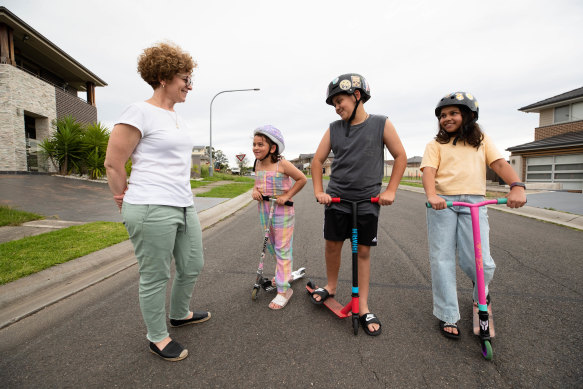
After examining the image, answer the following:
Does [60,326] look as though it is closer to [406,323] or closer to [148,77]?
[148,77]

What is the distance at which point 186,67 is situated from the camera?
1935 millimetres

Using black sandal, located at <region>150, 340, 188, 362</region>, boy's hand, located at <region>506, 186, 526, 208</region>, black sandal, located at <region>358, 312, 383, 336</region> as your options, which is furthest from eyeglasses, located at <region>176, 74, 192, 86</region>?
boy's hand, located at <region>506, 186, 526, 208</region>

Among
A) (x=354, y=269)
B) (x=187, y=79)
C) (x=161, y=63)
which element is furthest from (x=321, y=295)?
(x=161, y=63)

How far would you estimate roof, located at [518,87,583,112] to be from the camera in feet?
50.2

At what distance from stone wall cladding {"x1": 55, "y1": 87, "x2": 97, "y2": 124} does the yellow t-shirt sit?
2010 cm

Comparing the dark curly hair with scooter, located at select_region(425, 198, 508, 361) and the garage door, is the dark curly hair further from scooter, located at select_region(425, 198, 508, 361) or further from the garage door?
the garage door

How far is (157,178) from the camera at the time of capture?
1.82 metres

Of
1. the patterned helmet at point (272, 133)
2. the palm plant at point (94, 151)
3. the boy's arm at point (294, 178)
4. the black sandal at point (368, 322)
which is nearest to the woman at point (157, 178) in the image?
the patterned helmet at point (272, 133)

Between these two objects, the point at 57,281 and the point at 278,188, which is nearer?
the point at 278,188

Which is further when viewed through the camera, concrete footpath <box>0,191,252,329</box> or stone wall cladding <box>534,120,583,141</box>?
stone wall cladding <box>534,120,583,141</box>

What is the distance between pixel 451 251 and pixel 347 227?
862 millimetres

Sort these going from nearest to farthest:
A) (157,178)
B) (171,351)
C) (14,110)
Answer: (157,178), (171,351), (14,110)

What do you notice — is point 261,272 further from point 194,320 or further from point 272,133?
point 272,133

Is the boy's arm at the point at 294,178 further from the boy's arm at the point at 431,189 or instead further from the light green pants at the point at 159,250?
the boy's arm at the point at 431,189
